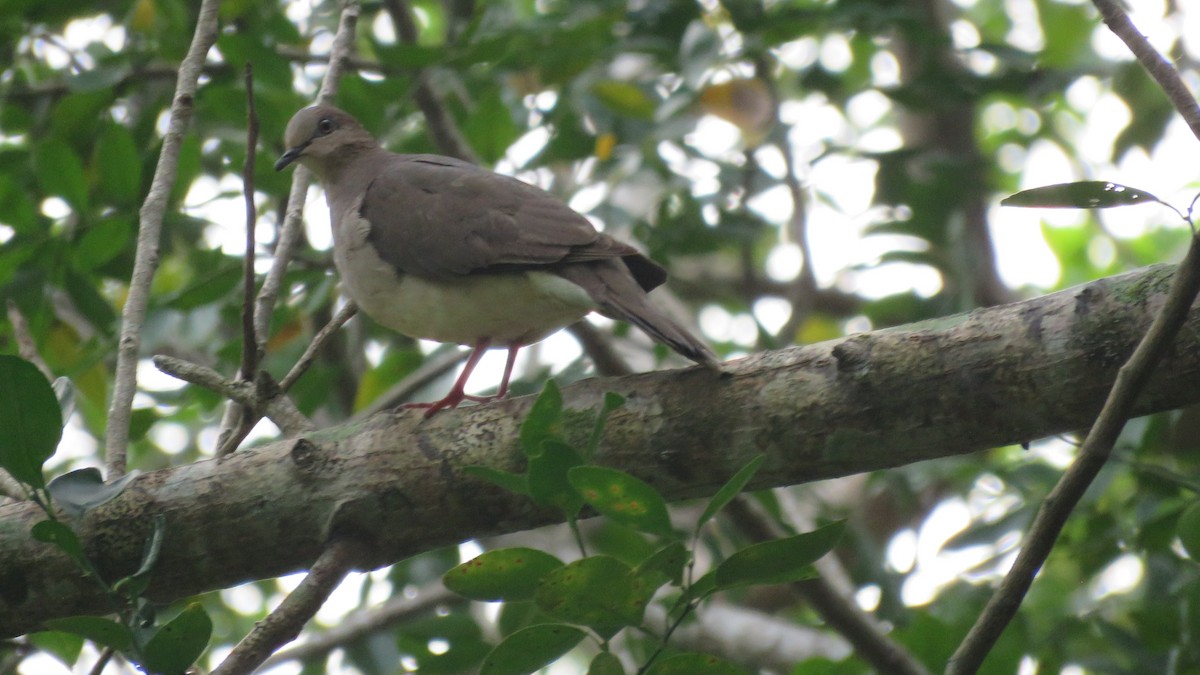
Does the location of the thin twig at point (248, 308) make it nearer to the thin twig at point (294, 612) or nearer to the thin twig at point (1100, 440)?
the thin twig at point (294, 612)

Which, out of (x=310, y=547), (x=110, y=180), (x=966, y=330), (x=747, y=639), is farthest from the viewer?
(x=747, y=639)

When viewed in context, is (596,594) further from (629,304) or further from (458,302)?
(458,302)

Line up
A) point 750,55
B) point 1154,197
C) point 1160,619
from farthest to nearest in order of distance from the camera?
point 750,55 → point 1160,619 → point 1154,197

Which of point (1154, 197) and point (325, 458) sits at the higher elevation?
point (325, 458)

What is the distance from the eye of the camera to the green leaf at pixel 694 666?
2416 millimetres

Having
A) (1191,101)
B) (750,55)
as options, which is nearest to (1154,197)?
(1191,101)

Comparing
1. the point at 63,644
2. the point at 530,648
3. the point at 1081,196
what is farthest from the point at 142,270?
the point at 1081,196

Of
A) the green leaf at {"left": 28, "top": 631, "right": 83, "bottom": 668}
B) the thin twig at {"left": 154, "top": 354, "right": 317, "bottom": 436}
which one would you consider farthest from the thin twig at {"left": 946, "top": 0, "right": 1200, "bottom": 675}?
Answer: the green leaf at {"left": 28, "top": 631, "right": 83, "bottom": 668}

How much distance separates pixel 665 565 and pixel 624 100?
3552 mm

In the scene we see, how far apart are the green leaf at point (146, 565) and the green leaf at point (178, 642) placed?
215mm

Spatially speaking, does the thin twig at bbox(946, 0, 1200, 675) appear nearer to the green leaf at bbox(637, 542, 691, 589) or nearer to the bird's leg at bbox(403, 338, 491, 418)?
the green leaf at bbox(637, 542, 691, 589)

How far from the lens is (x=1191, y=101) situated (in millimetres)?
2311

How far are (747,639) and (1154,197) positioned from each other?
404 centimetres

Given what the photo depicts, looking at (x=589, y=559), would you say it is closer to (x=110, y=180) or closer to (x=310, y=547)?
(x=310, y=547)
